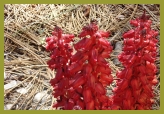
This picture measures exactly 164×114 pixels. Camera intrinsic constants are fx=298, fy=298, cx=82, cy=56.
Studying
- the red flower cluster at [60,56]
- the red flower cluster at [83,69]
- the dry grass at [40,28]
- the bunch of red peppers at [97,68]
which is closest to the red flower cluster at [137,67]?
the bunch of red peppers at [97,68]

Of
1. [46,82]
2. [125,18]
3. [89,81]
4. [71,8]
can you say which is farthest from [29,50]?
[89,81]

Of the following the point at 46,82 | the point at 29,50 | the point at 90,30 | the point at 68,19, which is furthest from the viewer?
the point at 68,19

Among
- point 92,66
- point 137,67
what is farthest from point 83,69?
point 137,67

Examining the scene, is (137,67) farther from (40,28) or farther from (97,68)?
(40,28)

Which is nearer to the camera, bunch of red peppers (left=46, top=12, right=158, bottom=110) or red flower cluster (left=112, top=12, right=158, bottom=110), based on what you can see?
bunch of red peppers (left=46, top=12, right=158, bottom=110)

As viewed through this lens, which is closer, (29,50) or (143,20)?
(143,20)

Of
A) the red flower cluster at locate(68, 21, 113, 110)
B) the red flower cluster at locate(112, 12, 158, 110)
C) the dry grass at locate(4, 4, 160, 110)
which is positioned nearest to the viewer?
the red flower cluster at locate(68, 21, 113, 110)

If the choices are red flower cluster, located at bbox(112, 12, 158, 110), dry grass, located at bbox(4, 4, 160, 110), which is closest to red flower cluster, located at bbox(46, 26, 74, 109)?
red flower cluster, located at bbox(112, 12, 158, 110)

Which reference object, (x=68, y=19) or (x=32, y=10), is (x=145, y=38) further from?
(x=32, y=10)

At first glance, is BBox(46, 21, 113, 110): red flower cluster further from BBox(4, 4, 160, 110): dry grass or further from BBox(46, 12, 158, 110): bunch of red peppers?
BBox(4, 4, 160, 110): dry grass
